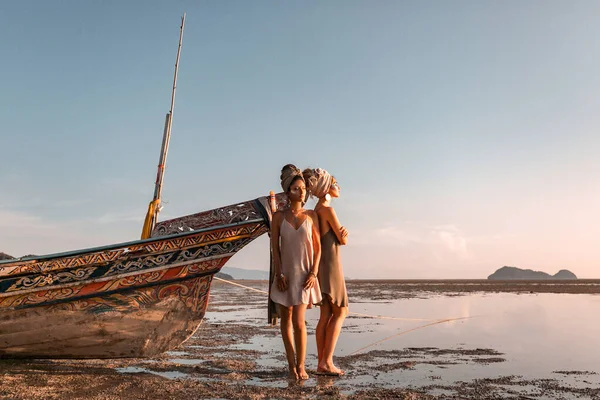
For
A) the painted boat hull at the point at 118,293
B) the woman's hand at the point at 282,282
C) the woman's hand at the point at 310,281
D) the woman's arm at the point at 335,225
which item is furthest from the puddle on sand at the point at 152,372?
the woman's arm at the point at 335,225

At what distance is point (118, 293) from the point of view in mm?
6121

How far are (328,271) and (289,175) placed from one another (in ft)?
3.79

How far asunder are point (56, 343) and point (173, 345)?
1.35 meters

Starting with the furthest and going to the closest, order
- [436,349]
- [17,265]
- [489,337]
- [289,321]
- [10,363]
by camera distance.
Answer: [489,337]
[436,349]
[10,363]
[17,265]
[289,321]

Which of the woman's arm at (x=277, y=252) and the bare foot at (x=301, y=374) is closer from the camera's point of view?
the bare foot at (x=301, y=374)

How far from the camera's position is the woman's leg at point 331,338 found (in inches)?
219

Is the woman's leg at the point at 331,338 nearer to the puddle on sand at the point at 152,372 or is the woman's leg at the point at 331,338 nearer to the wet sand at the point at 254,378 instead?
the wet sand at the point at 254,378

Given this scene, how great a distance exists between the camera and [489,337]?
9.25 m

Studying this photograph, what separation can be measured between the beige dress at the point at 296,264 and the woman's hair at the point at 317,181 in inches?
19.5

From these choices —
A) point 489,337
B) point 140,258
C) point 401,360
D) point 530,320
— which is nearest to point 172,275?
point 140,258

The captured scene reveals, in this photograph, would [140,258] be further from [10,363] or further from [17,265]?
[10,363]

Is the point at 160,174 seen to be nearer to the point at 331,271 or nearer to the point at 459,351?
the point at 331,271

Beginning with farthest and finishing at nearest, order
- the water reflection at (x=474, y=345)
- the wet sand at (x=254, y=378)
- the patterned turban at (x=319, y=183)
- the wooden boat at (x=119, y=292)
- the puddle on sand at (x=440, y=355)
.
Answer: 1. the wooden boat at (x=119, y=292)
2. the patterned turban at (x=319, y=183)
3. the water reflection at (x=474, y=345)
4. the puddle on sand at (x=440, y=355)
5. the wet sand at (x=254, y=378)

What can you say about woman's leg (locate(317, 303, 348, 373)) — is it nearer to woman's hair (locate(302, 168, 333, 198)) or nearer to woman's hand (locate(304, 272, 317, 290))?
woman's hand (locate(304, 272, 317, 290))
